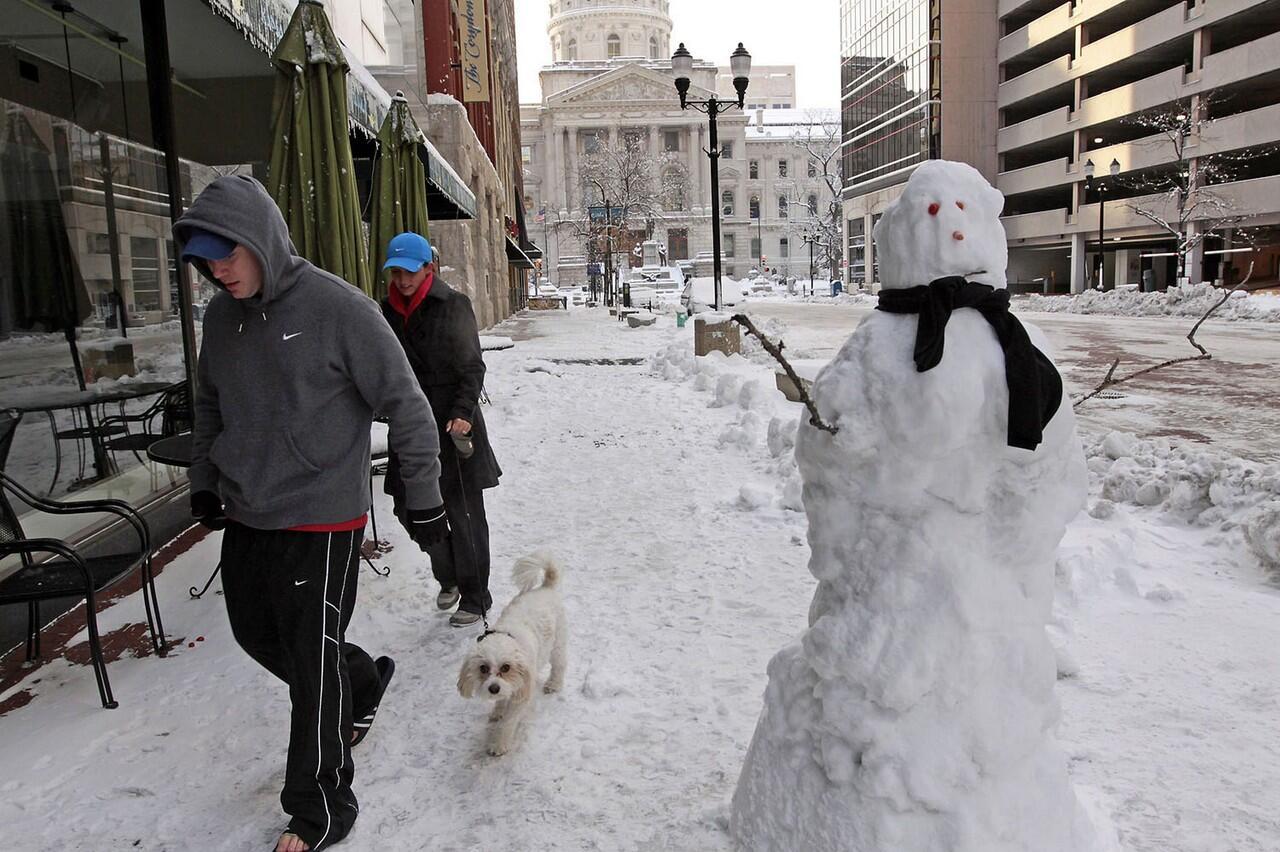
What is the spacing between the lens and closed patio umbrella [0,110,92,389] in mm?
6367

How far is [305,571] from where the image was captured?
114 inches

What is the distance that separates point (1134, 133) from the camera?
155ft

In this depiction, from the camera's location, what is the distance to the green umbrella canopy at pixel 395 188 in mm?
7852

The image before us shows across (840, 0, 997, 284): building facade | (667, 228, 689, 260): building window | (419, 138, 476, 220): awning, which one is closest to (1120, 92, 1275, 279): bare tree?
(840, 0, 997, 284): building facade

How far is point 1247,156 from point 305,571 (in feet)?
149

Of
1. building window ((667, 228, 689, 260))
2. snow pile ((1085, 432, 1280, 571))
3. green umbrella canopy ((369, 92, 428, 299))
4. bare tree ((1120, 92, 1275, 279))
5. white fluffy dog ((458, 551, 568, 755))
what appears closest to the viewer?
white fluffy dog ((458, 551, 568, 755))

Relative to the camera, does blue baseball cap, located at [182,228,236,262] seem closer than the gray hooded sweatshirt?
Yes

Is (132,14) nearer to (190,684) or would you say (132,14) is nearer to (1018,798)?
(190,684)

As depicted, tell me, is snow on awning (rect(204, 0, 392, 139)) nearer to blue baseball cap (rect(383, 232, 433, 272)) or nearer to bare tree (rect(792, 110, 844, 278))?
blue baseball cap (rect(383, 232, 433, 272))

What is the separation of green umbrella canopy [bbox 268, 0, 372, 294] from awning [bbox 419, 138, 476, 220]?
3.45 meters

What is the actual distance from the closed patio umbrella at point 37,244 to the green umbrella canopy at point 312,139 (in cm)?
223

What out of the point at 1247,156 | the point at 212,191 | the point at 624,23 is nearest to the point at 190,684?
the point at 212,191

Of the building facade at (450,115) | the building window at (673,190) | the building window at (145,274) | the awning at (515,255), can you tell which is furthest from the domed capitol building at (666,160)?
the building window at (145,274)

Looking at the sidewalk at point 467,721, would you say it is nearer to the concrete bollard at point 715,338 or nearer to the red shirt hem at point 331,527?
the red shirt hem at point 331,527
